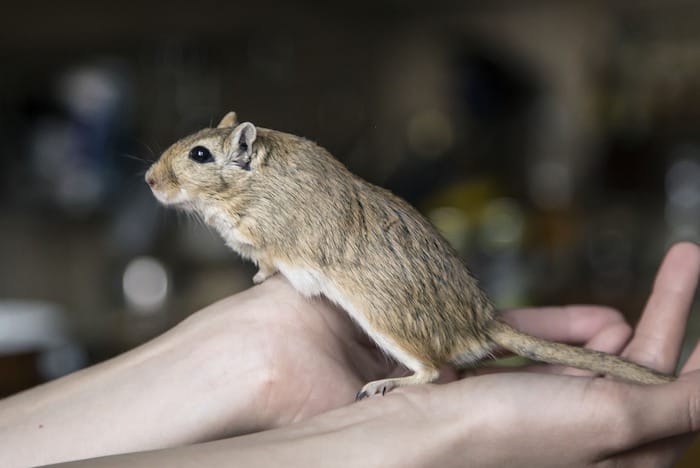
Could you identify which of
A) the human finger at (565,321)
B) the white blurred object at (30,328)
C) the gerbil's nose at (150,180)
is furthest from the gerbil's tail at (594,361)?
the white blurred object at (30,328)

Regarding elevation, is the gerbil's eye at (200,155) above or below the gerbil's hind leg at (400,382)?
above

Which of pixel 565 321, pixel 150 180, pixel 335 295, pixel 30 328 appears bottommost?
pixel 30 328

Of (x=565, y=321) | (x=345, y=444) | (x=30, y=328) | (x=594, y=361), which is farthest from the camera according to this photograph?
(x=30, y=328)

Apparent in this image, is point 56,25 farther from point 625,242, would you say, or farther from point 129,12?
point 625,242

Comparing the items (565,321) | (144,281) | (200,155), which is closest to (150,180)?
(200,155)

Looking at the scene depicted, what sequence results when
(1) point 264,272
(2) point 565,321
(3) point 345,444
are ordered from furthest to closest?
(2) point 565,321 → (1) point 264,272 → (3) point 345,444

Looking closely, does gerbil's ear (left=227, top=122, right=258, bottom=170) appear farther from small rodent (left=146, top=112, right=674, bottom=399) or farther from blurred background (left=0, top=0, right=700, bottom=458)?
blurred background (left=0, top=0, right=700, bottom=458)

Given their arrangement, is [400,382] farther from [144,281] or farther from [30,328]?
[144,281]

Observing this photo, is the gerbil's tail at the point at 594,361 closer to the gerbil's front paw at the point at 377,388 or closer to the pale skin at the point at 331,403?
the pale skin at the point at 331,403
